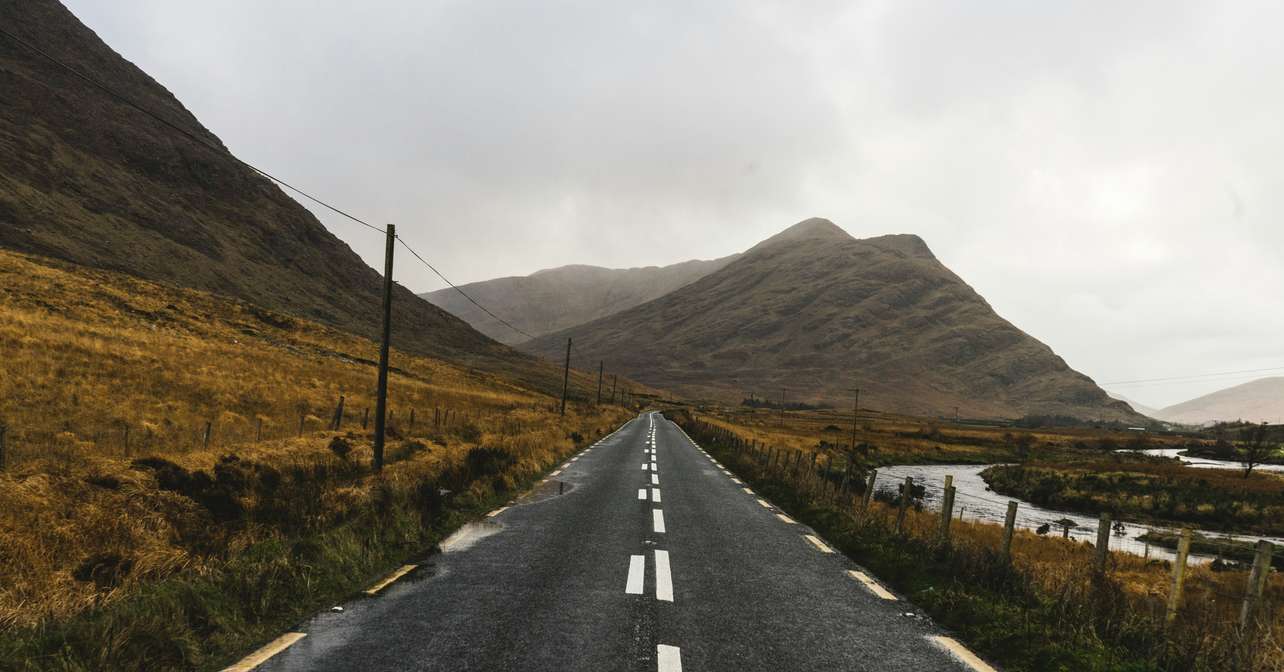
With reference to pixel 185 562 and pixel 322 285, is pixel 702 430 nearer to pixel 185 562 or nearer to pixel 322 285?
pixel 185 562

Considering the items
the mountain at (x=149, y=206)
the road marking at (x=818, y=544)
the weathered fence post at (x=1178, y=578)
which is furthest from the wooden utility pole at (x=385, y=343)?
the mountain at (x=149, y=206)

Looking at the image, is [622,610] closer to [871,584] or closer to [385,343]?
[871,584]

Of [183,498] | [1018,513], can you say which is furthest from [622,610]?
[1018,513]

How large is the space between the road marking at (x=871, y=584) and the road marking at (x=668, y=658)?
11.3 feet

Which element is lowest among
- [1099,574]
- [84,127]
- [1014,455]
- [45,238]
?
[1014,455]

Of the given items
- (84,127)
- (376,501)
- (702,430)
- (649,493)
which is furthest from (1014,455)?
(84,127)

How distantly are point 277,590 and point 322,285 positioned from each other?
13709cm

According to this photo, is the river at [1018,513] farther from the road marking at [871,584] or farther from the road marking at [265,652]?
the road marking at [265,652]

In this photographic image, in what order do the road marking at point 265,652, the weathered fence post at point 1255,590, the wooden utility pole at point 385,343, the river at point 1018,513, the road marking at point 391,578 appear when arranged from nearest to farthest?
1. the road marking at point 265,652
2. the weathered fence post at point 1255,590
3. the road marking at point 391,578
4. the wooden utility pole at point 385,343
5. the river at point 1018,513

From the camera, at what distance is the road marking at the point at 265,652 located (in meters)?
4.72

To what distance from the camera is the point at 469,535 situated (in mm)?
9836

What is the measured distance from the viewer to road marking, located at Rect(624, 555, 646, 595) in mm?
7187

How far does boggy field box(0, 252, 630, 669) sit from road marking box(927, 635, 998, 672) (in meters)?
6.29

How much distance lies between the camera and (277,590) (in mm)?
6355
